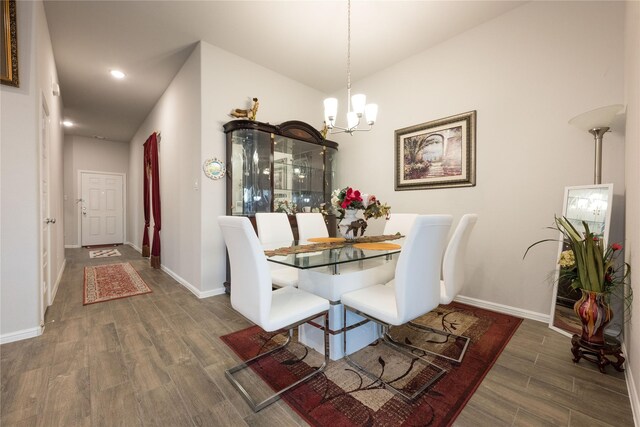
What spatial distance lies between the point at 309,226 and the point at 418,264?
5.33 ft

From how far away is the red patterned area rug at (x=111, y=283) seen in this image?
10.8 feet

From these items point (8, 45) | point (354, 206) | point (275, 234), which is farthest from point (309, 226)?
point (8, 45)

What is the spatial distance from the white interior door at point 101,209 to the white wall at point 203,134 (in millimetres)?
4444

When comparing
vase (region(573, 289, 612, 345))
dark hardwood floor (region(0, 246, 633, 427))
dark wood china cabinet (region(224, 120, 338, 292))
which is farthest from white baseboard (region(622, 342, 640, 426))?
dark wood china cabinet (region(224, 120, 338, 292))

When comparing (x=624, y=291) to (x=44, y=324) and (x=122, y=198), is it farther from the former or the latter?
(x=122, y=198)

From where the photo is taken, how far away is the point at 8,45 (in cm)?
204

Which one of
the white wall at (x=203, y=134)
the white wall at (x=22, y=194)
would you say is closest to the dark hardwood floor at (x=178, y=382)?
the white wall at (x=22, y=194)

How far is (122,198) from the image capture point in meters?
7.84

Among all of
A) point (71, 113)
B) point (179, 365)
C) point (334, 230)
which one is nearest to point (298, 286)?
point (179, 365)

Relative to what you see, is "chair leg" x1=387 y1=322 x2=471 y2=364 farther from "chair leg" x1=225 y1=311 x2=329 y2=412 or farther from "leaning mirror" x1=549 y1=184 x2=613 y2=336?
"leaning mirror" x1=549 y1=184 x2=613 y2=336

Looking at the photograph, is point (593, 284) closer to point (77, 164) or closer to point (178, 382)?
point (178, 382)

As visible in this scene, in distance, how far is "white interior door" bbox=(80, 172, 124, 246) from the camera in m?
7.22

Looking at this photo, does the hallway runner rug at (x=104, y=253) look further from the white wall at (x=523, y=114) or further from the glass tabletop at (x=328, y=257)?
the white wall at (x=523, y=114)

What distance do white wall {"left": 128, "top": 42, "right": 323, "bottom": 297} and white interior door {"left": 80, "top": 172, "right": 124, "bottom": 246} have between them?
4.44 metres
